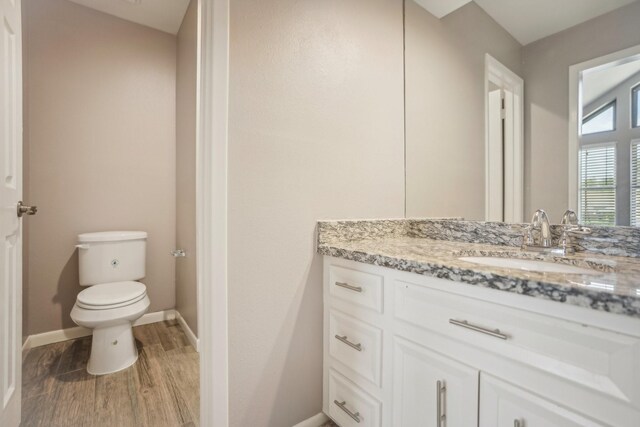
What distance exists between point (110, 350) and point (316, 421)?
1.36 metres

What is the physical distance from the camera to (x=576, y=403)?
582mm

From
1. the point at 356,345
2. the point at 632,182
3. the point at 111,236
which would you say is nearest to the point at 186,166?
the point at 111,236

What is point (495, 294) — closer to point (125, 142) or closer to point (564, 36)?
point (564, 36)

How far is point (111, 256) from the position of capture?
210cm

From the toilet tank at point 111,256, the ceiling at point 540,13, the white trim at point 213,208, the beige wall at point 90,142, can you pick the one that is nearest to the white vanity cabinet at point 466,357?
the white trim at point 213,208

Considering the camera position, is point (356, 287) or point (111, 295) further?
point (111, 295)

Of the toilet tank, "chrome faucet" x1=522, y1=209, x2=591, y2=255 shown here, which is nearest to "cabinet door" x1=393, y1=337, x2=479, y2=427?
"chrome faucet" x1=522, y1=209, x2=591, y2=255

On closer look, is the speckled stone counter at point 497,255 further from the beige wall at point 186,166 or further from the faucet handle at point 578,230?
the beige wall at point 186,166

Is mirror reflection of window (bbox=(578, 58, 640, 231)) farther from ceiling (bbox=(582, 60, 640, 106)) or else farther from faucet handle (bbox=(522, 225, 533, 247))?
faucet handle (bbox=(522, 225, 533, 247))

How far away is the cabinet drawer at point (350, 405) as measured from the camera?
3.41 ft

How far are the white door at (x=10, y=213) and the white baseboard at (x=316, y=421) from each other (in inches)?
42.5

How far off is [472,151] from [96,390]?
7.72 ft

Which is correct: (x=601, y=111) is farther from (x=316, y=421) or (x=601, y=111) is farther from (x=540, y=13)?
(x=316, y=421)

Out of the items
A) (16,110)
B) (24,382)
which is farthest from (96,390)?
(16,110)
